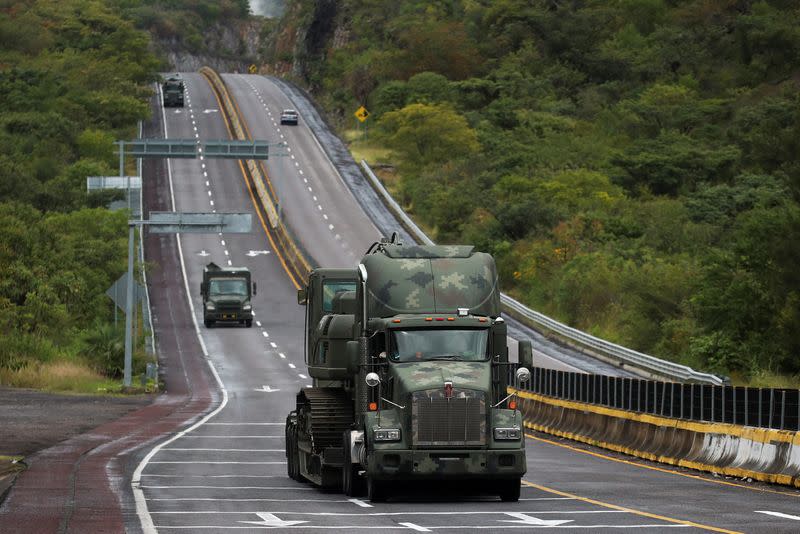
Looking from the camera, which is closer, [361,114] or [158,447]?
[158,447]

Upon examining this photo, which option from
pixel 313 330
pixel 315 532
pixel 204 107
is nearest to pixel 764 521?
pixel 315 532

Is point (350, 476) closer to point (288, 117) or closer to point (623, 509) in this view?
point (623, 509)

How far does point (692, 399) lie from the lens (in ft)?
91.5

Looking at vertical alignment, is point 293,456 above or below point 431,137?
below

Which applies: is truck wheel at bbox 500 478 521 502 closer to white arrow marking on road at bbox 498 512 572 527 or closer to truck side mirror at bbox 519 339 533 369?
truck side mirror at bbox 519 339 533 369

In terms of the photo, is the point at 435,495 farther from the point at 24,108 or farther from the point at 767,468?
the point at 24,108

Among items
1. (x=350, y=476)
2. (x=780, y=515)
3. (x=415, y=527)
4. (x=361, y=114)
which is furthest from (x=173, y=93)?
(x=780, y=515)

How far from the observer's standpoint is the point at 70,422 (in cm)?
3994

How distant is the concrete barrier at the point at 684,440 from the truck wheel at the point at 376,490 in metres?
6.42

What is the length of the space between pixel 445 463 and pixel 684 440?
8652 millimetres

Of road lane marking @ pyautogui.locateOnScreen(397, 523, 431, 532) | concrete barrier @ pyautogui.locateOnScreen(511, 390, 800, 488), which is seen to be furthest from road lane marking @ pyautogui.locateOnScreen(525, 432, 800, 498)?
road lane marking @ pyautogui.locateOnScreen(397, 523, 431, 532)

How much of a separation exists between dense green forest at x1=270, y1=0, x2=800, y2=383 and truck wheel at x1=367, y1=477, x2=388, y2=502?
1113 inches

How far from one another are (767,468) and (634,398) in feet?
26.8

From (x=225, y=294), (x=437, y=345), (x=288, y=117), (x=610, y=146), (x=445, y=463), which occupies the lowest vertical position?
(x=445, y=463)
